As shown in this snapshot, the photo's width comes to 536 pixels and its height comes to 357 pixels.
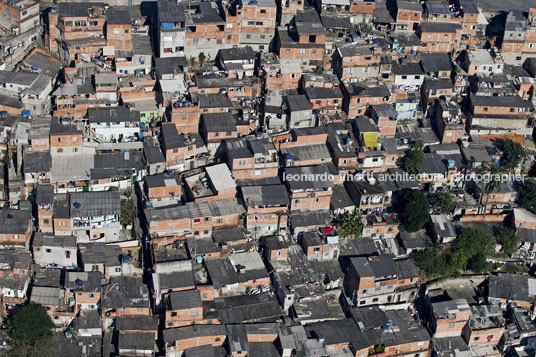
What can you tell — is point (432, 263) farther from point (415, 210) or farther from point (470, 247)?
point (415, 210)

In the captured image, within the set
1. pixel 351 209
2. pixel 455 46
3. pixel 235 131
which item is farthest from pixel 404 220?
pixel 455 46

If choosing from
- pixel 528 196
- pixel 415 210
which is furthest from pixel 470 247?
pixel 528 196

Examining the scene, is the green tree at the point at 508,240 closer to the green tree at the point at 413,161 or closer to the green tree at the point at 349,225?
the green tree at the point at 413,161

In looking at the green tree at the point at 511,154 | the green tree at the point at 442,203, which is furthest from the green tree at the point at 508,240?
the green tree at the point at 511,154

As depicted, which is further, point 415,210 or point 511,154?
point 511,154

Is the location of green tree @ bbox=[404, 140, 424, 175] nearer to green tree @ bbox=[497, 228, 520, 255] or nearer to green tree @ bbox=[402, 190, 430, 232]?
green tree @ bbox=[402, 190, 430, 232]

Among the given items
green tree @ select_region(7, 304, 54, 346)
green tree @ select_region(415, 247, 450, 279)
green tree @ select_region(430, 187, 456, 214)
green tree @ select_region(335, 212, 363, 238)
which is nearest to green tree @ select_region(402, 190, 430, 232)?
green tree @ select_region(430, 187, 456, 214)

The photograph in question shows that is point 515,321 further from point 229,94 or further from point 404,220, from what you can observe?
point 229,94
